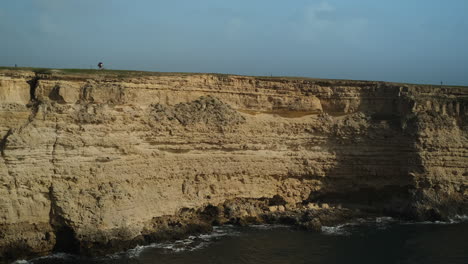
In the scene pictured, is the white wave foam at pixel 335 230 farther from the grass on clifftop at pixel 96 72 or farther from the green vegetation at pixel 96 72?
the grass on clifftop at pixel 96 72

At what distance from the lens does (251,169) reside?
72.9 ft

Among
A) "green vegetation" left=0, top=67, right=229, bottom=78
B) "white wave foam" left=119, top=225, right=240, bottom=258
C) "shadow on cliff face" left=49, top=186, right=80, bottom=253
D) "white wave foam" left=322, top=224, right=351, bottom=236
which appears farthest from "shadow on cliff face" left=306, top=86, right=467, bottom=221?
"shadow on cliff face" left=49, top=186, right=80, bottom=253

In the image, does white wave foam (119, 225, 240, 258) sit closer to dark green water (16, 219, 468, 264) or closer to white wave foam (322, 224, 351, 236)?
dark green water (16, 219, 468, 264)

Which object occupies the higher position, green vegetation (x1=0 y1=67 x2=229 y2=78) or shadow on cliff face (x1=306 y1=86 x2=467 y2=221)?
green vegetation (x1=0 y1=67 x2=229 y2=78)

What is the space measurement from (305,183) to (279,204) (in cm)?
179

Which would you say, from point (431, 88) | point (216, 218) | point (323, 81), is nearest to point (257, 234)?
point (216, 218)

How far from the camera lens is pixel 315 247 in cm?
1895

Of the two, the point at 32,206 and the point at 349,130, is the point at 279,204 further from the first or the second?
the point at 32,206

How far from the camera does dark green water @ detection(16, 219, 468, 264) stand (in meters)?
17.5

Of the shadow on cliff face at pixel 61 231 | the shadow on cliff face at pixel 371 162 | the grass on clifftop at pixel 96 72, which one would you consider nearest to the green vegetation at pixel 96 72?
the grass on clifftop at pixel 96 72

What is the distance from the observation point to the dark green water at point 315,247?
57.6 feet

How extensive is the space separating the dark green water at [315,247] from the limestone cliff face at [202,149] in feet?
4.45

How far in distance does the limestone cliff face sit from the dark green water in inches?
53.4

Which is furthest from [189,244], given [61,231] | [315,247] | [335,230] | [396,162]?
[396,162]
